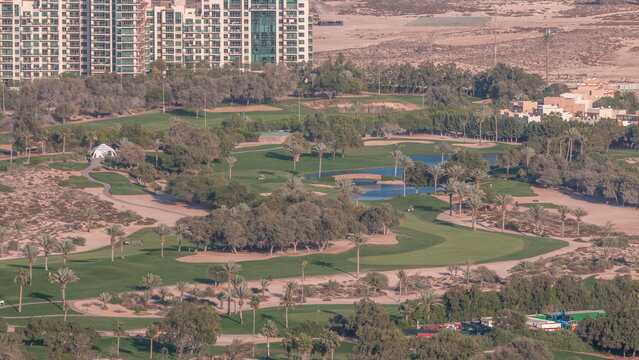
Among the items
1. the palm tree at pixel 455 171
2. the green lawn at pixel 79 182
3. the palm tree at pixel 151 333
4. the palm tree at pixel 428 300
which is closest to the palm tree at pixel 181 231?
the palm tree at pixel 428 300

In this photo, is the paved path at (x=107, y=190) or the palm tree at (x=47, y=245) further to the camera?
the paved path at (x=107, y=190)

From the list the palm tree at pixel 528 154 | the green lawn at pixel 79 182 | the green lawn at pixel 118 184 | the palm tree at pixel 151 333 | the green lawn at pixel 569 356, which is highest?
the palm tree at pixel 528 154

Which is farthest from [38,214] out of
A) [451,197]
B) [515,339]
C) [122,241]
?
[515,339]

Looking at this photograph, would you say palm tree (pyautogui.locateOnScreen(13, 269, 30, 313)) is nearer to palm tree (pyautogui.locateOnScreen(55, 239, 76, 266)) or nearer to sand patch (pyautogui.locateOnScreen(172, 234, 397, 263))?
palm tree (pyautogui.locateOnScreen(55, 239, 76, 266))

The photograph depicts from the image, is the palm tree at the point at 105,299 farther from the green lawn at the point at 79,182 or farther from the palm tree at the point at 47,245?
the green lawn at the point at 79,182

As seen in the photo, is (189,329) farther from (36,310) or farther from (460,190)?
(460,190)

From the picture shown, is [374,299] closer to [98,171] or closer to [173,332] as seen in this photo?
[173,332]

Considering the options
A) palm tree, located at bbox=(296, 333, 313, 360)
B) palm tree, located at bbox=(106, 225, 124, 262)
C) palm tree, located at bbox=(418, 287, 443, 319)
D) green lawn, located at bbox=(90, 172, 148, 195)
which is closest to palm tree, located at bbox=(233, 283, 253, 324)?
palm tree, located at bbox=(296, 333, 313, 360)
